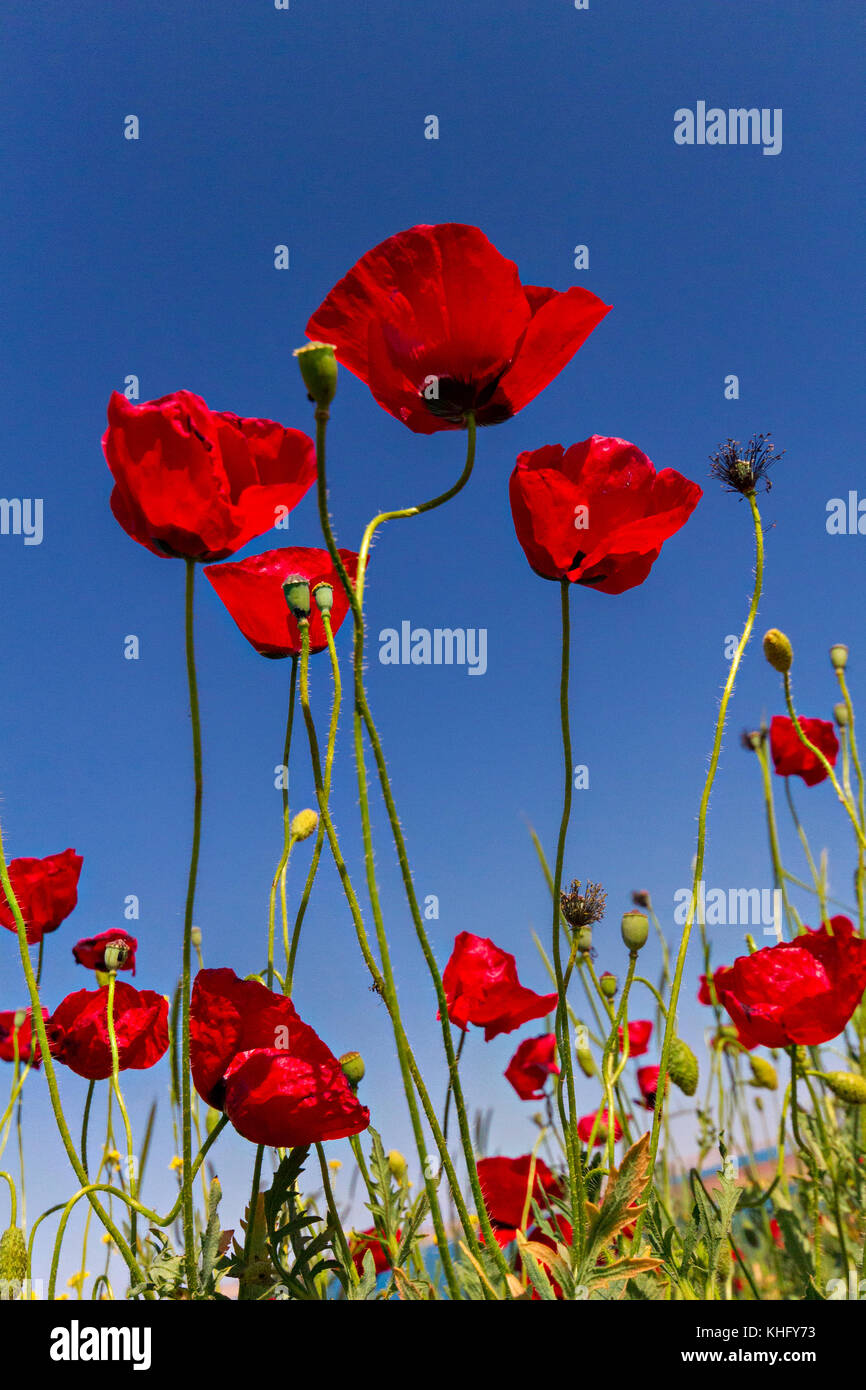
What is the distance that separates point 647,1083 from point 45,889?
135 centimetres

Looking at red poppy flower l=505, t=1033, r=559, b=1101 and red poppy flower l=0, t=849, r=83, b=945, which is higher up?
red poppy flower l=0, t=849, r=83, b=945

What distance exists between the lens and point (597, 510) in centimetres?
80

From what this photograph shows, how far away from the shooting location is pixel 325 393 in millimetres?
509

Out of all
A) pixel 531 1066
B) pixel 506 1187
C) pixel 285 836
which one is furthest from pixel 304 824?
pixel 531 1066

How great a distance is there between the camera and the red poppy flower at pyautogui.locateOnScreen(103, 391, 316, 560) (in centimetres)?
69

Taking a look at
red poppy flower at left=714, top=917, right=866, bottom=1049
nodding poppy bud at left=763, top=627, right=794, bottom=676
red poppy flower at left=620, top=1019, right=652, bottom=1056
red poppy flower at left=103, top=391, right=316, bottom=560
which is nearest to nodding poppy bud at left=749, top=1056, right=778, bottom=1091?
red poppy flower at left=620, top=1019, right=652, bottom=1056

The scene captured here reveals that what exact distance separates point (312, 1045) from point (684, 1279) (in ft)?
1.37

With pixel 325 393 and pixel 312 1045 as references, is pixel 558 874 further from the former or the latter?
pixel 325 393

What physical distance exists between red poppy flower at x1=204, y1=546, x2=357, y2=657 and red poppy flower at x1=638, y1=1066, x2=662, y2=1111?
4.62 ft

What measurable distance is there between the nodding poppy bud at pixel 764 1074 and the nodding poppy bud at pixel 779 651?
88 cm

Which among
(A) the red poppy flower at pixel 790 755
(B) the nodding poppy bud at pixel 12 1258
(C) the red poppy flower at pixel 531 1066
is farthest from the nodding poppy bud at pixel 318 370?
(A) the red poppy flower at pixel 790 755

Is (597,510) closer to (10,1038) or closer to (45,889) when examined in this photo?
(45,889)

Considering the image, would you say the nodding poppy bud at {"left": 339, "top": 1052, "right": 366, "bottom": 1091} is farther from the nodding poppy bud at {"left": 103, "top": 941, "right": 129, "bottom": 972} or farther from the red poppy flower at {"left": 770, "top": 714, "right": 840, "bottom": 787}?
the red poppy flower at {"left": 770, "top": 714, "right": 840, "bottom": 787}
